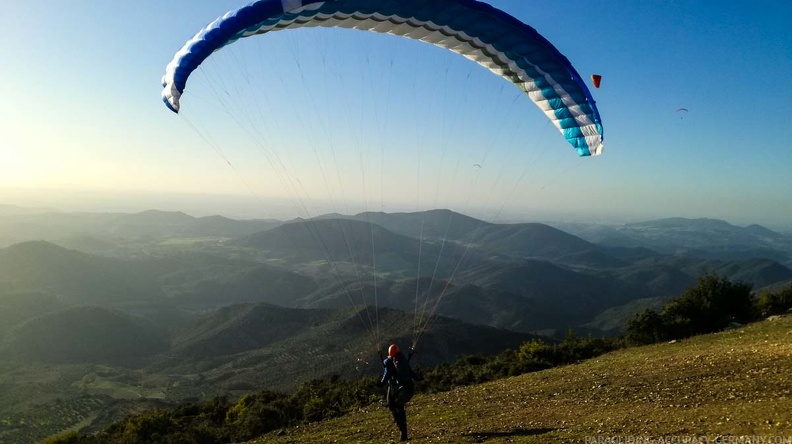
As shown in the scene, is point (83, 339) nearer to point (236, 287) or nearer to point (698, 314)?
point (236, 287)

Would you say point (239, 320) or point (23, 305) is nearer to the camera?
point (239, 320)

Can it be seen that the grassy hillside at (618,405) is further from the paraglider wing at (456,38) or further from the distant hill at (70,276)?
the distant hill at (70,276)

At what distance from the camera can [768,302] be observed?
92.1 feet

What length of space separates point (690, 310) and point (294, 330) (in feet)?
265

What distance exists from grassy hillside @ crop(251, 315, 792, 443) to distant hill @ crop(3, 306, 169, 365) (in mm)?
102626

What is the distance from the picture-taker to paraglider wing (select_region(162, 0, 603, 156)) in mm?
9461

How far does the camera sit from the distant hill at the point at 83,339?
94.8 meters

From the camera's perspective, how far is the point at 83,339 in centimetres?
10088

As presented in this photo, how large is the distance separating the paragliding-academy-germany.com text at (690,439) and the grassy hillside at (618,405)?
0.42 feet

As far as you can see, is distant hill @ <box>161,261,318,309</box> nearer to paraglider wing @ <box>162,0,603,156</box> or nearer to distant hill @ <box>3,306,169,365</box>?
distant hill @ <box>3,306,169,365</box>

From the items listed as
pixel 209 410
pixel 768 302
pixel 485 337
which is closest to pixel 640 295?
pixel 485 337

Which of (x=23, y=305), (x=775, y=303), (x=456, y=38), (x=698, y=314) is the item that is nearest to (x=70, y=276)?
(x=23, y=305)

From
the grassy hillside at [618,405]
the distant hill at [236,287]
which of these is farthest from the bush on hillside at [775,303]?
the distant hill at [236,287]

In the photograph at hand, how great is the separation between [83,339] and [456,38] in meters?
122
